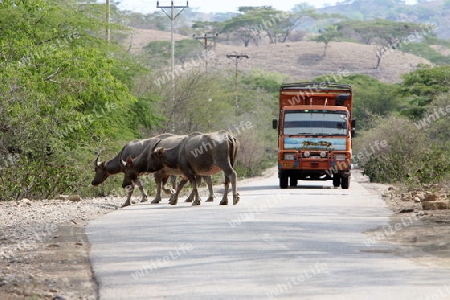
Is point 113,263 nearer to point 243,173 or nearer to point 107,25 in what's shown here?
point 107,25

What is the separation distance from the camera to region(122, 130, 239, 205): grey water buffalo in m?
23.3

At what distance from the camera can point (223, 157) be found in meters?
23.4

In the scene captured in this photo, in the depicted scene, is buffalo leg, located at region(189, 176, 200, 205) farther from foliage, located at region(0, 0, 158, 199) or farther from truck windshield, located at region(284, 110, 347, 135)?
truck windshield, located at region(284, 110, 347, 135)

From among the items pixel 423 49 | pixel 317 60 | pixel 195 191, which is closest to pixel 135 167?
pixel 195 191

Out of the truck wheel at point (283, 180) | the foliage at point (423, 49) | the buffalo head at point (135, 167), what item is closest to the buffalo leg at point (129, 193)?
the buffalo head at point (135, 167)

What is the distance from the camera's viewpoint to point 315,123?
32.7 meters

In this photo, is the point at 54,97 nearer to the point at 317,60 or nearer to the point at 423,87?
the point at 423,87

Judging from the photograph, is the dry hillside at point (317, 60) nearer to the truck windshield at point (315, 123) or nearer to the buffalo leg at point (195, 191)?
the truck windshield at point (315, 123)

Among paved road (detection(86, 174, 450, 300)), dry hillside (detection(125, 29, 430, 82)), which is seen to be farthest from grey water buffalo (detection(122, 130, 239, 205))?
dry hillside (detection(125, 29, 430, 82))

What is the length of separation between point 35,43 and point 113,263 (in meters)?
24.0

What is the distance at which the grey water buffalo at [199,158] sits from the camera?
23.3 m

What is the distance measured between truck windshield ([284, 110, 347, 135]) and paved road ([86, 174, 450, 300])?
1194cm

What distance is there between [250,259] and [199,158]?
10.9 meters

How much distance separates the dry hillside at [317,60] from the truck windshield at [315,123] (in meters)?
117
